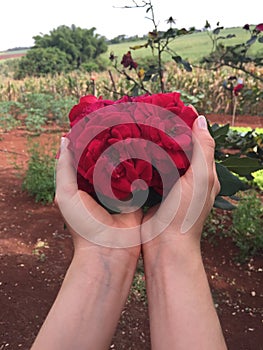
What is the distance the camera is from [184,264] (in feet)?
3.14

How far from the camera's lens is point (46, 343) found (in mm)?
917

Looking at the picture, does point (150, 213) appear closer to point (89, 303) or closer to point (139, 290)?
point (89, 303)

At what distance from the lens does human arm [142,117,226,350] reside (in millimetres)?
879

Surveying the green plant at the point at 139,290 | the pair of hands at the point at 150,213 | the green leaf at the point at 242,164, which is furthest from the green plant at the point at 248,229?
the pair of hands at the point at 150,213

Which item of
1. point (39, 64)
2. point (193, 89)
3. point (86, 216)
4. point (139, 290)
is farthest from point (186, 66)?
point (39, 64)

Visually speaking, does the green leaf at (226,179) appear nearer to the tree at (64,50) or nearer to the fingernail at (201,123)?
the fingernail at (201,123)

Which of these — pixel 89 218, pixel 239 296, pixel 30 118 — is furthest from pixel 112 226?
pixel 30 118

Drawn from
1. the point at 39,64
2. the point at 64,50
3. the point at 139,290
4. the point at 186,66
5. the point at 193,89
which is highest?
the point at 186,66

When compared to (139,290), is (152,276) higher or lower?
higher

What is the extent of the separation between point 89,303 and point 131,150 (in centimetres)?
37

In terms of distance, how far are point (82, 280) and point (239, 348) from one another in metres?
1.63

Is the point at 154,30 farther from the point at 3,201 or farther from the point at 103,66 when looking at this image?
the point at 103,66

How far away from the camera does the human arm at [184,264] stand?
88 centimetres

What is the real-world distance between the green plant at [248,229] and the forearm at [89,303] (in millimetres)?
2379
